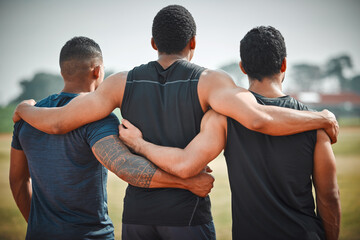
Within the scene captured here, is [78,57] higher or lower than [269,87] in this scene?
higher

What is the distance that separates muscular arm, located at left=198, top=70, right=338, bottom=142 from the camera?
2346mm

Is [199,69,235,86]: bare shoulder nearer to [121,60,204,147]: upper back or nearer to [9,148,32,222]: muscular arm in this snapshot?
[121,60,204,147]: upper back

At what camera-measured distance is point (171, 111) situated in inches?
102

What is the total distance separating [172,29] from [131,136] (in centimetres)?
90

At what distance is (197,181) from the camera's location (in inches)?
101

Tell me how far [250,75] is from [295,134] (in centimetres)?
57

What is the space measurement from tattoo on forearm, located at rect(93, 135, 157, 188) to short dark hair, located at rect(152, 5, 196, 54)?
0.86m

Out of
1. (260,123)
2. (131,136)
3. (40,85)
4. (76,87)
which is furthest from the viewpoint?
(40,85)

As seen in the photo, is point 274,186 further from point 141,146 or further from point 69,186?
point 69,186

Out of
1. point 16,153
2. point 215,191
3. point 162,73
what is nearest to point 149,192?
point 162,73

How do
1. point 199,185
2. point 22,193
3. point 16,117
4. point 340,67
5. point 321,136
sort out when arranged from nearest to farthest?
point 321,136 < point 199,185 < point 16,117 < point 22,193 < point 340,67

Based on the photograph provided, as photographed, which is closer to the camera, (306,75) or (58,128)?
(58,128)

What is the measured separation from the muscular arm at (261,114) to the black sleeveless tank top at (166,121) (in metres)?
0.20

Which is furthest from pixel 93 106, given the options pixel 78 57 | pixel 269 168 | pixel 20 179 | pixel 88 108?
pixel 269 168
